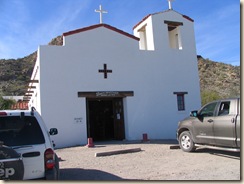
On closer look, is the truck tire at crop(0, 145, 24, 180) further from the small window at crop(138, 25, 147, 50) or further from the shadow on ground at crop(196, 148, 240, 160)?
the small window at crop(138, 25, 147, 50)

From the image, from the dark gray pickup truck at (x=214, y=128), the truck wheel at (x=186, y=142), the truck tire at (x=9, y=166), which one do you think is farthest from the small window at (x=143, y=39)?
the truck tire at (x=9, y=166)

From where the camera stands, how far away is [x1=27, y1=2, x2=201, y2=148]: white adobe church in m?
14.8

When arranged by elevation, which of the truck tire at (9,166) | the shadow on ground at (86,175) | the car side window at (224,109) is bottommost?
the shadow on ground at (86,175)

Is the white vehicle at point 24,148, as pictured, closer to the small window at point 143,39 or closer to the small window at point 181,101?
the small window at point 181,101

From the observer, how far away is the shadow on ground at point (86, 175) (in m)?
7.54

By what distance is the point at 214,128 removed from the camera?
30.2ft

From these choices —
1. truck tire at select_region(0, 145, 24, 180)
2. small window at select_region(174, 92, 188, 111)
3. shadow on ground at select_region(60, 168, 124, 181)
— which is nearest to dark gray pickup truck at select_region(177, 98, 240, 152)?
shadow on ground at select_region(60, 168, 124, 181)

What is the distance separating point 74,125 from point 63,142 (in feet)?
3.25

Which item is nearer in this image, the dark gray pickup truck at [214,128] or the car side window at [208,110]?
the dark gray pickup truck at [214,128]

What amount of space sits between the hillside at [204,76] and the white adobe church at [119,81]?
7.08 meters

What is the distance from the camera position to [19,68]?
55.6m

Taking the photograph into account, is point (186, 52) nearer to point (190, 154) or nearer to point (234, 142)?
point (190, 154)

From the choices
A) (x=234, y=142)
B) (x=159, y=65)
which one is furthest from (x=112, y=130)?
(x=234, y=142)

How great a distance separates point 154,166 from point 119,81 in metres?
7.97
